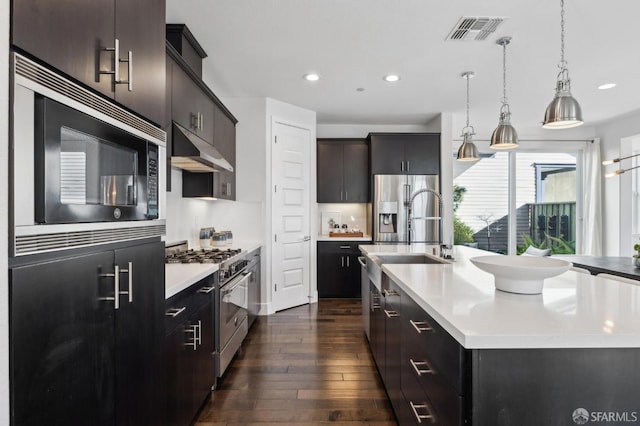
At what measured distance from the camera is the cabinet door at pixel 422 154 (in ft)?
17.3

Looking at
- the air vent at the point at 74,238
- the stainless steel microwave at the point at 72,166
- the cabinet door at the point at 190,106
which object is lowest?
the air vent at the point at 74,238

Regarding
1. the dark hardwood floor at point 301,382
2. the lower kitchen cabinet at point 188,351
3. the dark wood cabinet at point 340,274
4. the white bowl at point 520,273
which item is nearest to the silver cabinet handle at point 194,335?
the lower kitchen cabinet at point 188,351

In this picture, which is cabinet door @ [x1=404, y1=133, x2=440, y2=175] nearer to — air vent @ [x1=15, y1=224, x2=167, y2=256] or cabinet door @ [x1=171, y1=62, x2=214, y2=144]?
cabinet door @ [x1=171, y1=62, x2=214, y2=144]

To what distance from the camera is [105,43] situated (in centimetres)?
110

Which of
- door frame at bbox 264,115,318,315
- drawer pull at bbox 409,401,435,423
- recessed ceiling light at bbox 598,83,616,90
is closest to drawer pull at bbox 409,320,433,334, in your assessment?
drawer pull at bbox 409,401,435,423

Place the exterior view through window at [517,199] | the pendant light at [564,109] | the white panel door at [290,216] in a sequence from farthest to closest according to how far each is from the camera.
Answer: the exterior view through window at [517,199] < the white panel door at [290,216] < the pendant light at [564,109]

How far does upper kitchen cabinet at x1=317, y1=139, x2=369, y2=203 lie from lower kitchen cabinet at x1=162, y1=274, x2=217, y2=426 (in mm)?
3358

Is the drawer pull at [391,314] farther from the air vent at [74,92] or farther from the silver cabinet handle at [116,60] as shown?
the silver cabinet handle at [116,60]

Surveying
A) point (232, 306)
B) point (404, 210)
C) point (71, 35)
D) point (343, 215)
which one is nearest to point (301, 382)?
point (232, 306)

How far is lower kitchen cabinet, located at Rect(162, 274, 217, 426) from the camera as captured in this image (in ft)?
5.46

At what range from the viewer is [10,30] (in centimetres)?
76

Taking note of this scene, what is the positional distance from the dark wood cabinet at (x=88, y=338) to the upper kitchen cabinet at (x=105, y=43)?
506 mm

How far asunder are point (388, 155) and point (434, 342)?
4305 millimetres

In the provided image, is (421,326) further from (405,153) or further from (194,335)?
(405,153)
